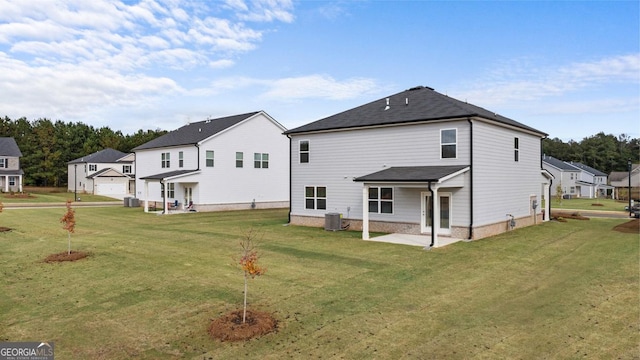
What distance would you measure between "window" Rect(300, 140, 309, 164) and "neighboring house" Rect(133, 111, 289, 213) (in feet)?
40.4

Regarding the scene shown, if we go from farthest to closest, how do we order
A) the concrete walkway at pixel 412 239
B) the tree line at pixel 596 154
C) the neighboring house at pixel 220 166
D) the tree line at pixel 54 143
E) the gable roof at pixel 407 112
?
the tree line at pixel 596 154
the tree line at pixel 54 143
the neighboring house at pixel 220 166
the gable roof at pixel 407 112
the concrete walkway at pixel 412 239

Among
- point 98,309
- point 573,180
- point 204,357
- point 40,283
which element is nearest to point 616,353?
point 204,357

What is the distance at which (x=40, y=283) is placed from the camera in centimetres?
1023

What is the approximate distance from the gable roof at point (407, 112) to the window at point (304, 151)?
0.74 meters

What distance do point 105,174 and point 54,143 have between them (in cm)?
2376

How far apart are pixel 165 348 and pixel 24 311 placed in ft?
12.7

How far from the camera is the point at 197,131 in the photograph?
37.7 metres

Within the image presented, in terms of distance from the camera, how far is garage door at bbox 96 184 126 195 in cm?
5738

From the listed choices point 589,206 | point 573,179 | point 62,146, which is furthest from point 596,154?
point 62,146

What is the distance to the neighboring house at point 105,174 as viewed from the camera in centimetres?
5738

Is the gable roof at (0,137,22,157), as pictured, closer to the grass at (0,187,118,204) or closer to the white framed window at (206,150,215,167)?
the grass at (0,187,118,204)

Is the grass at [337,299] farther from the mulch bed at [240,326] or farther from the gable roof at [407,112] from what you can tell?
the gable roof at [407,112]

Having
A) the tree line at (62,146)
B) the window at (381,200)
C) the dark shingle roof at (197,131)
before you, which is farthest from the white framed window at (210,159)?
the tree line at (62,146)

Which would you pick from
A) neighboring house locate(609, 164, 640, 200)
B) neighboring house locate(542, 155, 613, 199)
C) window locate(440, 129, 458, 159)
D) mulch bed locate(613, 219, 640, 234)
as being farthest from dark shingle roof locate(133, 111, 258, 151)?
neighboring house locate(609, 164, 640, 200)
